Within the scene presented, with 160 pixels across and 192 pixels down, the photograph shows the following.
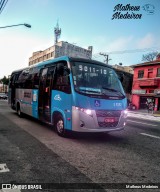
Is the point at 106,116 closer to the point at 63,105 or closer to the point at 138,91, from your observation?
the point at 63,105

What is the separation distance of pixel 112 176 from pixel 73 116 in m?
2.88

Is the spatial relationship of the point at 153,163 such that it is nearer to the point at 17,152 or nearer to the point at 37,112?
the point at 17,152

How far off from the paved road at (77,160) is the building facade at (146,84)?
28922 millimetres

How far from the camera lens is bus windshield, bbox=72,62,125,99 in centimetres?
694

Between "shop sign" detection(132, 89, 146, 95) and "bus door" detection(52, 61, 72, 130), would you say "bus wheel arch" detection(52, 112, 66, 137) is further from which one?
"shop sign" detection(132, 89, 146, 95)

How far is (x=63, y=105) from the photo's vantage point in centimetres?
728

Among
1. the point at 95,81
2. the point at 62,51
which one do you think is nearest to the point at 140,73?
the point at 95,81

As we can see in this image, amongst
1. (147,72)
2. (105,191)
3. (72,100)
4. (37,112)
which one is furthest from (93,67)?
(147,72)

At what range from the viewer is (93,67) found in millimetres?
7684

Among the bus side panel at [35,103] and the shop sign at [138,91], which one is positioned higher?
the shop sign at [138,91]

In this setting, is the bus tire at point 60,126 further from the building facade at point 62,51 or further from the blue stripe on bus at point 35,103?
the building facade at point 62,51

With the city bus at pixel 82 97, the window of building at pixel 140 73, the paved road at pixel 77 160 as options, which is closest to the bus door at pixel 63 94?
the city bus at pixel 82 97

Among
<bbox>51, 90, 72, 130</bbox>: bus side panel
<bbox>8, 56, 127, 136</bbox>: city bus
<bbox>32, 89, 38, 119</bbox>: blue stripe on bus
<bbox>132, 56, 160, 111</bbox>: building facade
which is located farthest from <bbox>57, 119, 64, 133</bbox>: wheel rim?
<bbox>132, 56, 160, 111</bbox>: building facade

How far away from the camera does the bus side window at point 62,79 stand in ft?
23.5
